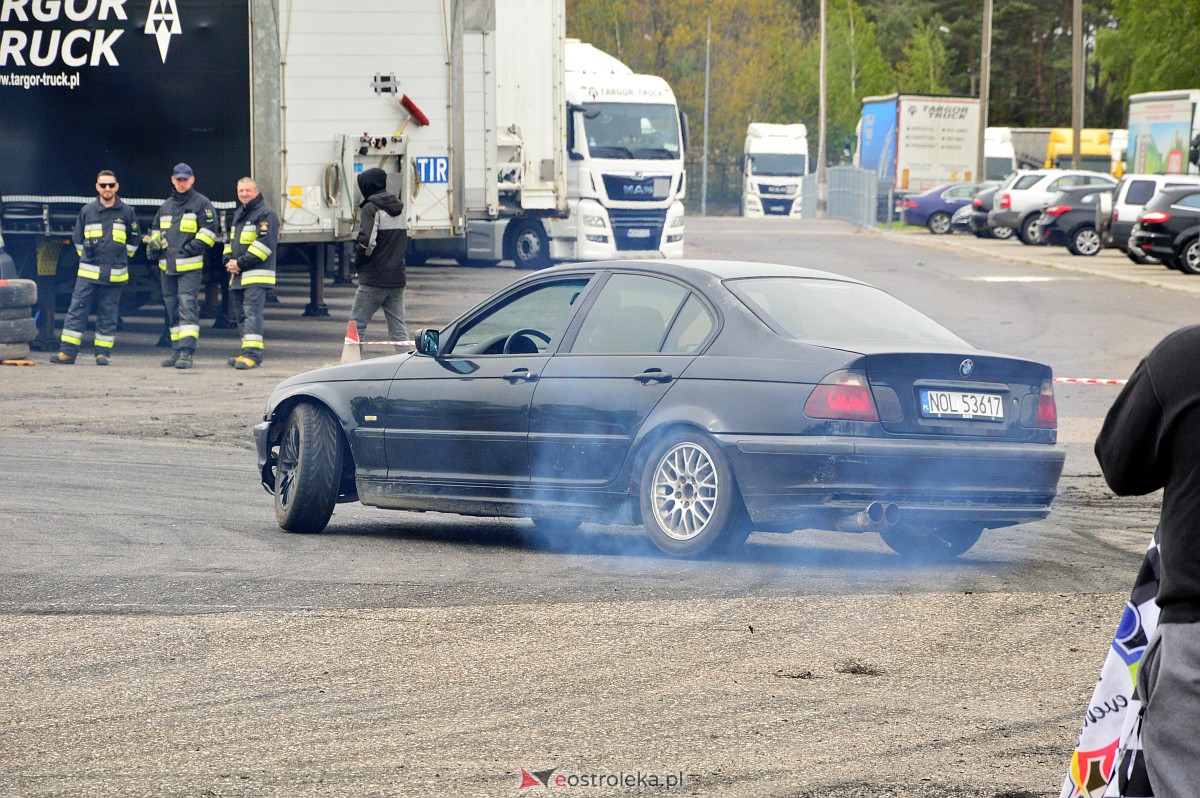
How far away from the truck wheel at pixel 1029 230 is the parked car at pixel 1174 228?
11.1 m

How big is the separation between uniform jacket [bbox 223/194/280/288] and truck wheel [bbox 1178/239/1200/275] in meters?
20.0

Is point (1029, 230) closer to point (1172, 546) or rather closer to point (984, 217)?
point (984, 217)

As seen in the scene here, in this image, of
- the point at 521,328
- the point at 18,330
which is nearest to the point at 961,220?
the point at 18,330

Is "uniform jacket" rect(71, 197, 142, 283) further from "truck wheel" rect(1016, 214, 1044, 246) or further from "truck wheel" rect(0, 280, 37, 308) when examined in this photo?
"truck wheel" rect(1016, 214, 1044, 246)

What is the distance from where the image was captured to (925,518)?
24.3 feet

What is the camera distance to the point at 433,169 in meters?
18.9

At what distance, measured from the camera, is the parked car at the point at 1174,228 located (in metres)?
31.5

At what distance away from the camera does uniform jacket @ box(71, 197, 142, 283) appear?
1691 centimetres

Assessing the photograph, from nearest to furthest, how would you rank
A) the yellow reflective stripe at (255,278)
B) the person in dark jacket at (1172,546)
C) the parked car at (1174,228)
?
the person in dark jacket at (1172,546) < the yellow reflective stripe at (255,278) < the parked car at (1174,228)

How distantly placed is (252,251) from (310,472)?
27.5ft

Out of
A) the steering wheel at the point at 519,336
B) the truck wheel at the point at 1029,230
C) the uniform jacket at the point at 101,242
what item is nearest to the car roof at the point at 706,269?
the steering wheel at the point at 519,336

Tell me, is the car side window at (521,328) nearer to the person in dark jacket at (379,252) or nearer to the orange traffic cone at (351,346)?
the orange traffic cone at (351,346)

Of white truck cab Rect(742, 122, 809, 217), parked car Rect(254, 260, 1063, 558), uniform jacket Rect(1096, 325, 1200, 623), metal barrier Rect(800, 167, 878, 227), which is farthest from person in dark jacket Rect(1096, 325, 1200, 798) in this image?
white truck cab Rect(742, 122, 809, 217)

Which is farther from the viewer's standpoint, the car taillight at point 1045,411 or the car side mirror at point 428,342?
the car side mirror at point 428,342
